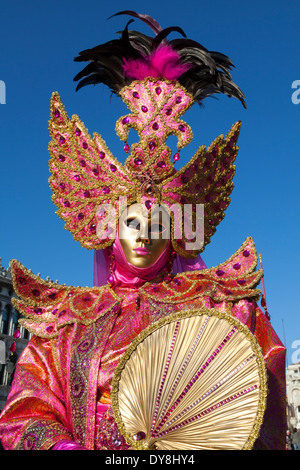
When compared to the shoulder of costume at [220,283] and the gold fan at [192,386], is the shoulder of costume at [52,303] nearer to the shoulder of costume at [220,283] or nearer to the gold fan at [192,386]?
the shoulder of costume at [220,283]

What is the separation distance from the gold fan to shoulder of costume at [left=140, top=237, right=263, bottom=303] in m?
0.72

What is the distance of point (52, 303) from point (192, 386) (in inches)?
61.3

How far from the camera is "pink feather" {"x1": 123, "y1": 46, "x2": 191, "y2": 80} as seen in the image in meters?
4.01

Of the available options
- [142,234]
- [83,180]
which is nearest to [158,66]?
[83,180]

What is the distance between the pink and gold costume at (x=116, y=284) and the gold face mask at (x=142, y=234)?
73 millimetres

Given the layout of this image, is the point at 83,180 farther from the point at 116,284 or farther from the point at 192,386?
the point at 192,386

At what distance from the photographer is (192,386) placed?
2.58 m

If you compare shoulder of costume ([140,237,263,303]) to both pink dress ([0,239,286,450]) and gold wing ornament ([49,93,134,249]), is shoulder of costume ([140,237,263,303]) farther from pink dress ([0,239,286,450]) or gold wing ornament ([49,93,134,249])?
gold wing ornament ([49,93,134,249])

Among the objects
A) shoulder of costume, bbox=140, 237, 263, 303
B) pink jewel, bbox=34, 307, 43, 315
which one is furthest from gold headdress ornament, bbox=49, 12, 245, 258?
pink jewel, bbox=34, 307, 43, 315

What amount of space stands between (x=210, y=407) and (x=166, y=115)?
7.62 feet

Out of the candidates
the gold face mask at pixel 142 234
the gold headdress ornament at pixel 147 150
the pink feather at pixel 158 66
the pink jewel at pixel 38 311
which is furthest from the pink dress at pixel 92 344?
the pink feather at pixel 158 66

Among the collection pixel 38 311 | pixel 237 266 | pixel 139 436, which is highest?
pixel 237 266

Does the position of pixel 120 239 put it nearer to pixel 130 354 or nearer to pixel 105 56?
pixel 130 354

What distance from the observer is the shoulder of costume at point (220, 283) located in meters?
3.43
